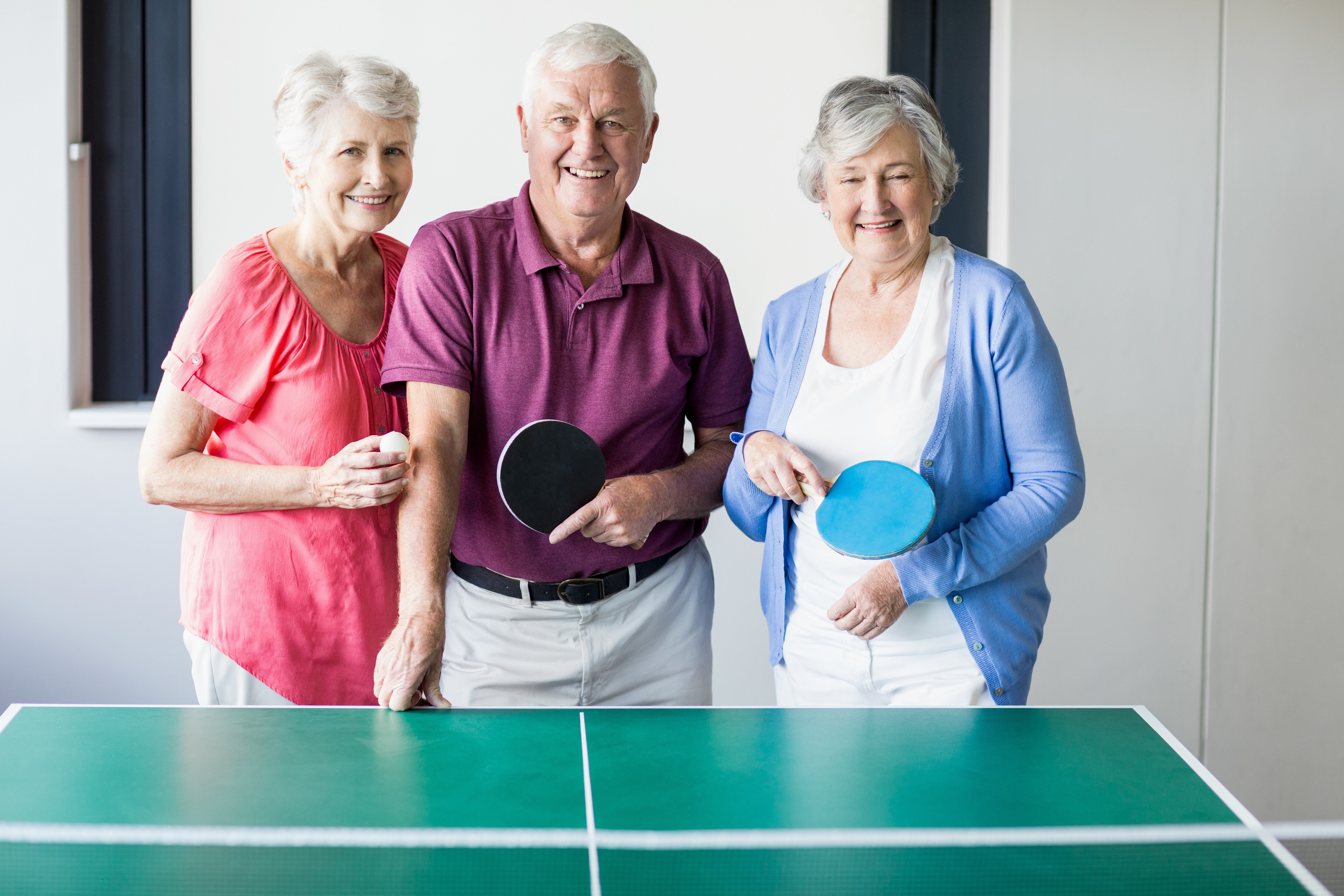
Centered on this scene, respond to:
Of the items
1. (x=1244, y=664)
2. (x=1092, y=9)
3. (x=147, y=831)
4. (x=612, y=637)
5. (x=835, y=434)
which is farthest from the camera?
(x=1244, y=664)

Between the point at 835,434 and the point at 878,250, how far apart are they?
0.36 metres

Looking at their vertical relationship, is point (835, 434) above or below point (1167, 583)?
above

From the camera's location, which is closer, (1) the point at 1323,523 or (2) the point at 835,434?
(2) the point at 835,434

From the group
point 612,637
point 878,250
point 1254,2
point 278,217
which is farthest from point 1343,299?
point 278,217

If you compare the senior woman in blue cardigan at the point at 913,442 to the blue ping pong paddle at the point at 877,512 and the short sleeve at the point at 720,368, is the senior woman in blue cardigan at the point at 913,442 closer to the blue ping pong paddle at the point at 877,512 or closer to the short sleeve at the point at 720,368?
the blue ping pong paddle at the point at 877,512

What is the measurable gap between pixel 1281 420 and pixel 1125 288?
72 centimetres

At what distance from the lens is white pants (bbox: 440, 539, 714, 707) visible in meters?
2.12

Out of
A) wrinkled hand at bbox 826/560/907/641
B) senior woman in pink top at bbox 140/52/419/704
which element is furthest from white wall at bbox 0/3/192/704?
wrinkled hand at bbox 826/560/907/641

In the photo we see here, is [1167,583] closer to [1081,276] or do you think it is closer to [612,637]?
[1081,276]

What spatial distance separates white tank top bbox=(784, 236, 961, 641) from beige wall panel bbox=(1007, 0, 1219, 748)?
165cm

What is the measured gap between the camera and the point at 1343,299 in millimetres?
3492

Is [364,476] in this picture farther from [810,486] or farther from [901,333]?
[901,333]

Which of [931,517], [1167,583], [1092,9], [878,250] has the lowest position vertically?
[1167,583]

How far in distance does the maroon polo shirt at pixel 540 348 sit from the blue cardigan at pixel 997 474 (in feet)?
1.78
